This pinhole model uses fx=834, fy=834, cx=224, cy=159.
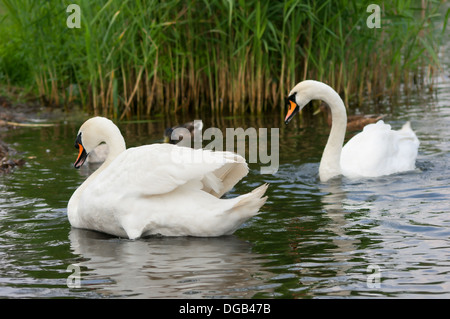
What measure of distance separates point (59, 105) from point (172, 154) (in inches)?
331

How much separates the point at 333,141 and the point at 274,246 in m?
2.83

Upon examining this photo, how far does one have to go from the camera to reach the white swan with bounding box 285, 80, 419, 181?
879 cm

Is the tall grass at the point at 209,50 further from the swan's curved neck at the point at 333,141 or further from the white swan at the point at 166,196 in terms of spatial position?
the white swan at the point at 166,196

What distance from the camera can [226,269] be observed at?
573cm

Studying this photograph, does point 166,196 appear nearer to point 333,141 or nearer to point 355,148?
point 333,141

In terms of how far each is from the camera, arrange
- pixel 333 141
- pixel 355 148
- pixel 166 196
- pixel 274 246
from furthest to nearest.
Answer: pixel 355 148, pixel 333 141, pixel 166 196, pixel 274 246

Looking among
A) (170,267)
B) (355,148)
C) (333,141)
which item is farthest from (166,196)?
(355,148)

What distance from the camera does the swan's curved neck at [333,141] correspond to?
28.8 ft

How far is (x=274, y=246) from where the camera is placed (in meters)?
6.32

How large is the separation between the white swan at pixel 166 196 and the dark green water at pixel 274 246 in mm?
165

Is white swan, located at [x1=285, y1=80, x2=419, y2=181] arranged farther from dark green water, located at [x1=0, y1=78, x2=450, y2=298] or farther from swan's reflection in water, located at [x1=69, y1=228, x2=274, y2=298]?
swan's reflection in water, located at [x1=69, y1=228, x2=274, y2=298]

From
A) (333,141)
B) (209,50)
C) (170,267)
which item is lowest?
(170,267)

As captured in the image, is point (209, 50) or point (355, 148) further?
point (209, 50)
